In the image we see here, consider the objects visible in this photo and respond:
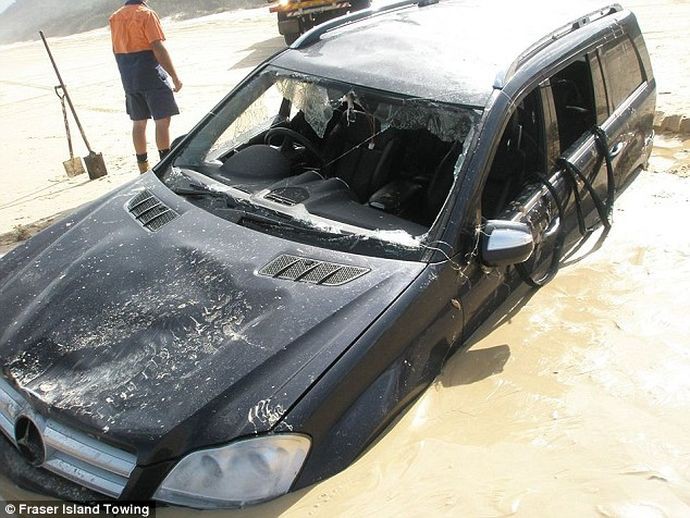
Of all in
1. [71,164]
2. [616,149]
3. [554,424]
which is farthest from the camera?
[71,164]

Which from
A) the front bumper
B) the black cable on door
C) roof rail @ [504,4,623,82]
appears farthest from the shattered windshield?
the front bumper

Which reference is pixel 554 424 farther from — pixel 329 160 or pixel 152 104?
pixel 152 104

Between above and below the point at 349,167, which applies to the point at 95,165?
below

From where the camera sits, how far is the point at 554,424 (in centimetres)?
267

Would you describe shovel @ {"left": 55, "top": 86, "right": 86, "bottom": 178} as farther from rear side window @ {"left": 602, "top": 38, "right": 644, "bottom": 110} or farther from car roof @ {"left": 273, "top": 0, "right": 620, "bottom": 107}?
rear side window @ {"left": 602, "top": 38, "right": 644, "bottom": 110}

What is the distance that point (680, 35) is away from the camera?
9.42 m

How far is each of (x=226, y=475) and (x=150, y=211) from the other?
157 centimetres

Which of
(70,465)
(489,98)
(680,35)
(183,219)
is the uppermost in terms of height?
(489,98)

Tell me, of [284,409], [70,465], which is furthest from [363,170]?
[70,465]

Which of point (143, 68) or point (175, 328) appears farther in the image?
point (143, 68)

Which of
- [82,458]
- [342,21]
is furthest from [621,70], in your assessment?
[82,458]

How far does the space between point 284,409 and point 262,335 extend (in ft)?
1.14

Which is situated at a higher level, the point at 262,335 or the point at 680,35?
the point at 262,335

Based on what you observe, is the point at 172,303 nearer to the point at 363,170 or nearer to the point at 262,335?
the point at 262,335
